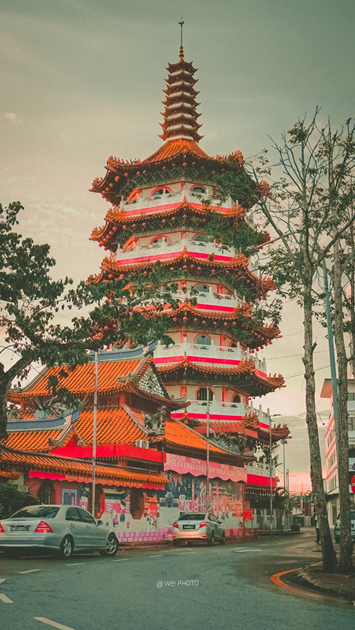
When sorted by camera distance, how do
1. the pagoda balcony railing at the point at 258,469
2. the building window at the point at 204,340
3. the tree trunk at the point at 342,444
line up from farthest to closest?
the pagoda balcony railing at the point at 258,469 < the building window at the point at 204,340 < the tree trunk at the point at 342,444


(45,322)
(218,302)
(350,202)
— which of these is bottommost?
(45,322)

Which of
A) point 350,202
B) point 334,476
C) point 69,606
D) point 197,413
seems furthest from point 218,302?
point 334,476

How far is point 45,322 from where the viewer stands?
2350cm

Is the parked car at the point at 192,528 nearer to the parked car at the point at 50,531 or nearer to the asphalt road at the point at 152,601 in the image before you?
the parked car at the point at 50,531

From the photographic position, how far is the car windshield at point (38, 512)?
17.2 metres

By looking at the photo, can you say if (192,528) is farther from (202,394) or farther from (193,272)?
(193,272)

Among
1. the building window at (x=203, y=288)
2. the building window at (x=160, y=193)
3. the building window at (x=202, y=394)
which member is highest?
the building window at (x=160, y=193)

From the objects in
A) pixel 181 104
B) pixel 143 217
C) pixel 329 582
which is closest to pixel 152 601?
pixel 329 582

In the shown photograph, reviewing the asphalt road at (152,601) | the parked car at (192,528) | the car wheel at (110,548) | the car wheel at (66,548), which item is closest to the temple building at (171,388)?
the parked car at (192,528)

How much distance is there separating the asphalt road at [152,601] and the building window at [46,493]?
414 inches

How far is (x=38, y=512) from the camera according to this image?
17.4 meters

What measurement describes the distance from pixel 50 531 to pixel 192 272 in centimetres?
3442

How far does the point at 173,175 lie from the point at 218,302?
10103 mm

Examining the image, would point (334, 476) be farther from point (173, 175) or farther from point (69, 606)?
point (69, 606)
